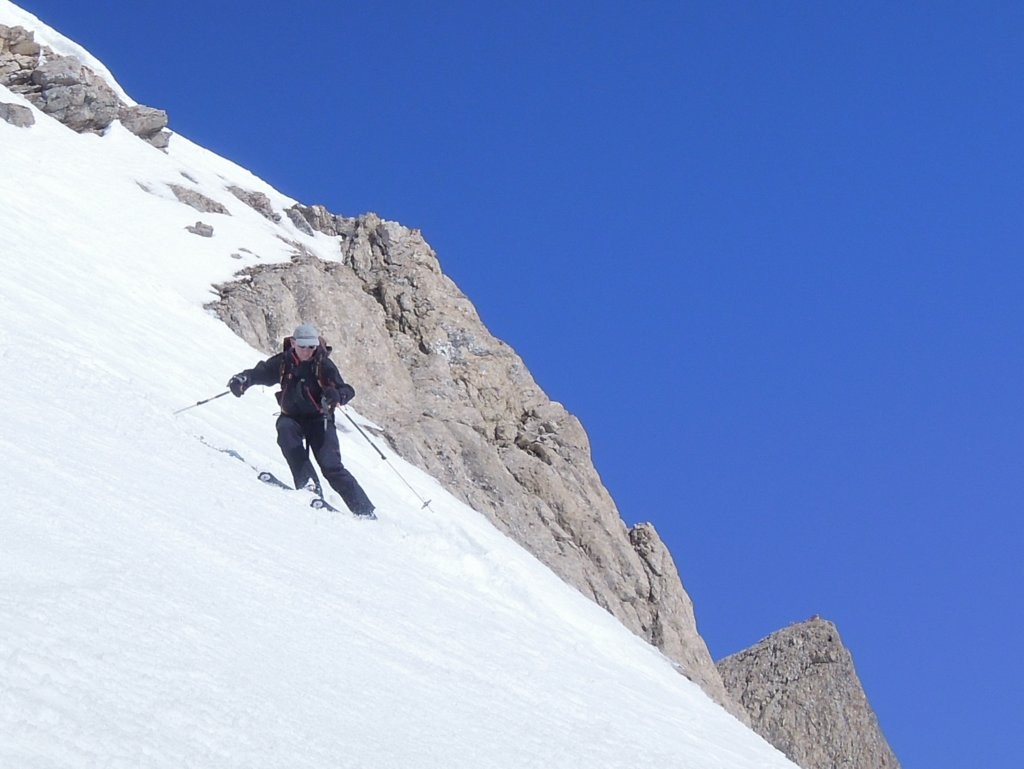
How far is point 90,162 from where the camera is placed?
32.1 m

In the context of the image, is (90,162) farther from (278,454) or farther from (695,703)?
(695,703)

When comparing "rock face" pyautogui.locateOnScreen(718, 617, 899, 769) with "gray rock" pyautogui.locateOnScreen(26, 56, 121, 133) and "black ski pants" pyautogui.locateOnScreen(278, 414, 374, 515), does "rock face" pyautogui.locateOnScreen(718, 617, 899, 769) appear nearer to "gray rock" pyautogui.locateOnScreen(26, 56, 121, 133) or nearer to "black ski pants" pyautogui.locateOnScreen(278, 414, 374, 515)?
"black ski pants" pyautogui.locateOnScreen(278, 414, 374, 515)

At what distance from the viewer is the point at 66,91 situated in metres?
35.8

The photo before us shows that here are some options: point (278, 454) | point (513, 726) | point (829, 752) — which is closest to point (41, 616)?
point (513, 726)

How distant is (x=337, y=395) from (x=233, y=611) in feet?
18.4

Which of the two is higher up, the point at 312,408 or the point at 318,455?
the point at 312,408

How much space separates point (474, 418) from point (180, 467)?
51.4 feet

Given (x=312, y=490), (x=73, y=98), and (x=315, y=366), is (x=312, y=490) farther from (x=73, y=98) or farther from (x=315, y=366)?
(x=73, y=98)

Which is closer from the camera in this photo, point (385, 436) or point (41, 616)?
point (41, 616)

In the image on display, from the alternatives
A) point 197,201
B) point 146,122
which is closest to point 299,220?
point 197,201

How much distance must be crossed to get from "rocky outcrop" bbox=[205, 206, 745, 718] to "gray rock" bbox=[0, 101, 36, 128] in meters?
8.76

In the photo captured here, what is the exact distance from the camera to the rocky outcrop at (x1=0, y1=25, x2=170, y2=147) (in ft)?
116

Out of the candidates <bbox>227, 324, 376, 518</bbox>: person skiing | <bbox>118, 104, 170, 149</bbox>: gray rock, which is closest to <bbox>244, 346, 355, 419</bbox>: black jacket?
<bbox>227, 324, 376, 518</bbox>: person skiing

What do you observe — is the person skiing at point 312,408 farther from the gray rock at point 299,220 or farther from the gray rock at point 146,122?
the gray rock at point 146,122
